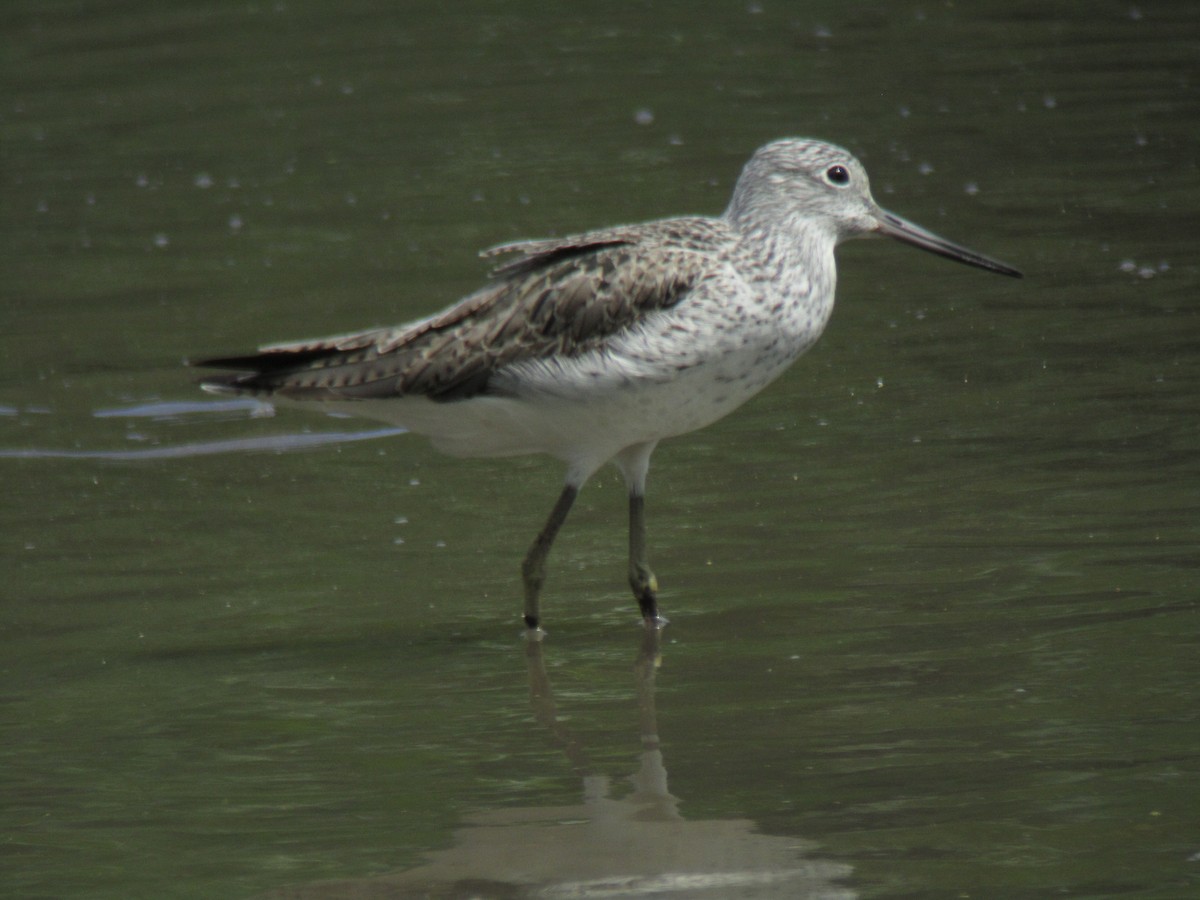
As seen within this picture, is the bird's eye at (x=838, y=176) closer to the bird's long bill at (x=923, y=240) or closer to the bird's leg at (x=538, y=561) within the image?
the bird's long bill at (x=923, y=240)

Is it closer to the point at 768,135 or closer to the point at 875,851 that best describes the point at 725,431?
the point at 875,851

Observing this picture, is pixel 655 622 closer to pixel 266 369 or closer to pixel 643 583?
pixel 643 583

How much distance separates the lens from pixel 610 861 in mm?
5555

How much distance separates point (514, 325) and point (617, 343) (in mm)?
480

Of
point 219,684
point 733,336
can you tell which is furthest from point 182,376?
point 733,336

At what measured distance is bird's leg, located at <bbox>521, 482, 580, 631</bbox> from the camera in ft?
24.9

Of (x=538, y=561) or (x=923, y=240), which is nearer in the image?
(x=538, y=561)

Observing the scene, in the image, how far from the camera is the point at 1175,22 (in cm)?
1834

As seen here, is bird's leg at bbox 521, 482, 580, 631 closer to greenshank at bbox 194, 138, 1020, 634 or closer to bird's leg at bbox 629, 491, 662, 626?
greenshank at bbox 194, 138, 1020, 634

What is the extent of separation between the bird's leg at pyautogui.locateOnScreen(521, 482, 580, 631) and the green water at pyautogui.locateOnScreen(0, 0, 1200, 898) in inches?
4.9

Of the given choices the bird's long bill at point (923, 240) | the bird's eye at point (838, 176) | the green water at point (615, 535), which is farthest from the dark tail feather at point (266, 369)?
the bird's long bill at point (923, 240)

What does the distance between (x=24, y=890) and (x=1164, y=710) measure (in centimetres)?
340

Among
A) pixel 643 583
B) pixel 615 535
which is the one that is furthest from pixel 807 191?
pixel 615 535

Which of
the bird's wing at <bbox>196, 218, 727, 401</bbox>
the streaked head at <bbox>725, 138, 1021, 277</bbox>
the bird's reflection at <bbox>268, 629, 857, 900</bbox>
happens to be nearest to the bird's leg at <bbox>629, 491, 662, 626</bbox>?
the bird's wing at <bbox>196, 218, 727, 401</bbox>
